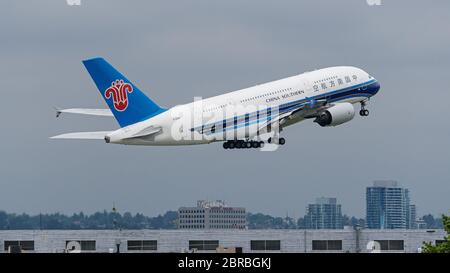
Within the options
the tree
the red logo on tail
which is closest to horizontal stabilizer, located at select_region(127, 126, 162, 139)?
the red logo on tail

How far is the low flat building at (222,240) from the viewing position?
456ft

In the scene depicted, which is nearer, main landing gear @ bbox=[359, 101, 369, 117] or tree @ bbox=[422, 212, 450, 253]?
tree @ bbox=[422, 212, 450, 253]

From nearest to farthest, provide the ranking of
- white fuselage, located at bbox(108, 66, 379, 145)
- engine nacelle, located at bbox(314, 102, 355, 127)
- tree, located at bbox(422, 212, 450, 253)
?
tree, located at bbox(422, 212, 450, 253) < white fuselage, located at bbox(108, 66, 379, 145) < engine nacelle, located at bbox(314, 102, 355, 127)

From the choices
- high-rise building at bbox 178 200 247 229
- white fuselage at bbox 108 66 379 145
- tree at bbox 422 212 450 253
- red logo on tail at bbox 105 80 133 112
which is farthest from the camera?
high-rise building at bbox 178 200 247 229

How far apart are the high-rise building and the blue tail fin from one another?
6949 cm

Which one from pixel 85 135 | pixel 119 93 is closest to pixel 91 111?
pixel 119 93

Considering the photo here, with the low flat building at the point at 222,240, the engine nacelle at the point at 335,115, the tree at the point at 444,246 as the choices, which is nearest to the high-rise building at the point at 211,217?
the low flat building at the point at 222,240

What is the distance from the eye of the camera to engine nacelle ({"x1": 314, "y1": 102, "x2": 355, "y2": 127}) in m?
119

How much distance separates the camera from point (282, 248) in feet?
458

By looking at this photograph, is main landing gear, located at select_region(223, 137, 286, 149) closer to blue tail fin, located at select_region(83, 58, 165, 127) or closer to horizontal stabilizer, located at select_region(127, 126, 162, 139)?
blue tail fin, located at select_region(83, 58, 165, 127)

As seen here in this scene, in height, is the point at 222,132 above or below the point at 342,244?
above
